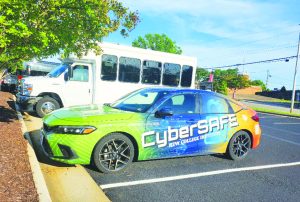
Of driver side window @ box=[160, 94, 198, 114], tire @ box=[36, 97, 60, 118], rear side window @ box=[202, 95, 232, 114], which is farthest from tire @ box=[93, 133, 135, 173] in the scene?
tire @ box=[36, 97, 60, 118]

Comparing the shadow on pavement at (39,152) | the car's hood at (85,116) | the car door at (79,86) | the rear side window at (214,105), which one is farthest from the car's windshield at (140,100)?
the car door at (79,86)

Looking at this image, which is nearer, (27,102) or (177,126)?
(177,126)

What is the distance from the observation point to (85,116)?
18.8 ft

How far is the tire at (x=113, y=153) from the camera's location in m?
5.64

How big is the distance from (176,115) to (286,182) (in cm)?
251

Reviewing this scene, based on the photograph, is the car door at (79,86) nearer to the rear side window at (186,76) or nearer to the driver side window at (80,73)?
the driver side window at (80,73)

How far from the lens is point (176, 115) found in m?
6.50

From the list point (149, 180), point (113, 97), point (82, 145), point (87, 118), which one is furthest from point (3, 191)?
point (113, 97)

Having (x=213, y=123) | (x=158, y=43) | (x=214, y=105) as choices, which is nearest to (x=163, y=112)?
(x=213, y=123)

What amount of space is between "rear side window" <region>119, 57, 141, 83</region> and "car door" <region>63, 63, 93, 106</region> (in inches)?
57.6

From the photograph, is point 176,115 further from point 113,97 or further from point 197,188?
point 113,97

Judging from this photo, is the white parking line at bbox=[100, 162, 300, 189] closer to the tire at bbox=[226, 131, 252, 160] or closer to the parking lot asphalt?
the parking lot asphalt

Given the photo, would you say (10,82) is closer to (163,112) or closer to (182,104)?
(182,104)

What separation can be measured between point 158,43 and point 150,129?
2366 inches
